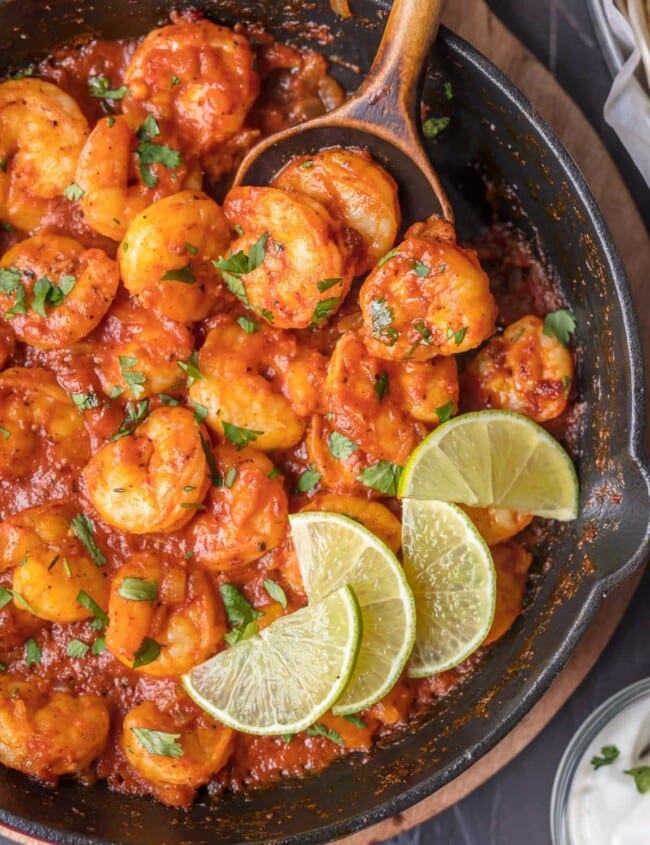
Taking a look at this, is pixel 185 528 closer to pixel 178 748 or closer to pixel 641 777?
pixel 178 748

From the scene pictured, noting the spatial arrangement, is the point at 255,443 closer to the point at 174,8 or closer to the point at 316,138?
the point at 316,138

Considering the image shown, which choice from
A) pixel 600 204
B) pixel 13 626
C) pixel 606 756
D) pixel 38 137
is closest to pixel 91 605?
pixel 13 626

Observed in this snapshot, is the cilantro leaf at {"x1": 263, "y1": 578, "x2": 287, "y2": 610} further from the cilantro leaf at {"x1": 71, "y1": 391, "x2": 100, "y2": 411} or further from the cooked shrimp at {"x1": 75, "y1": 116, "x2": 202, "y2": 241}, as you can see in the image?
the cooked shrimp at {"x1": 75, "y1": 116, "x2": 202, "y2": 241}

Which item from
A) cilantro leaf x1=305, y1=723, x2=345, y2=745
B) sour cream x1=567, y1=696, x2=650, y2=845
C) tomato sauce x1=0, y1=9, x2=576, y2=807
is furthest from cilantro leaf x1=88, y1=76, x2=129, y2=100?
sour cream x1=567, y1=696, x2=650, y2=845

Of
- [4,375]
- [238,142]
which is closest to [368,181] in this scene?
[238,142]

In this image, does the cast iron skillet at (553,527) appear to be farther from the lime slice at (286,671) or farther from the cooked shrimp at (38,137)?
the lime slice at (286,671)

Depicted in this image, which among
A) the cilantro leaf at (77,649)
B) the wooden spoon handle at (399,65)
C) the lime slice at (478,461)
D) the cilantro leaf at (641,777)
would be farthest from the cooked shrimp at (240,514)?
the cilantro leaf at (641,777)
